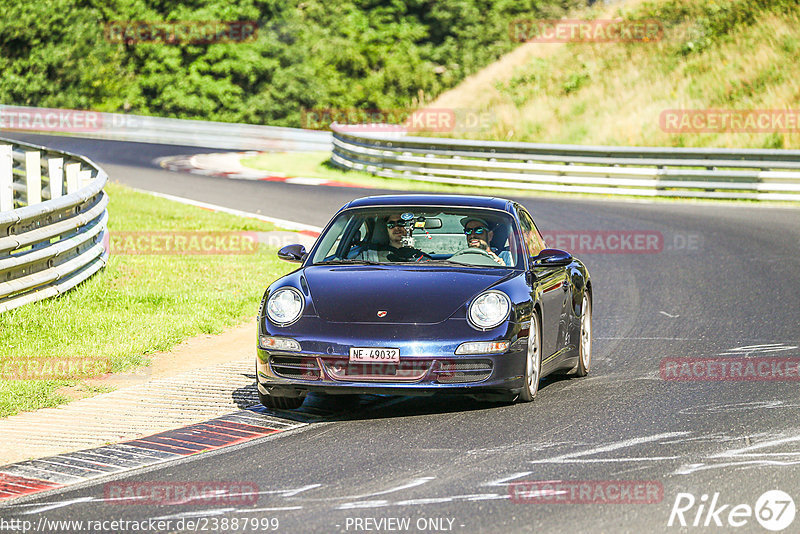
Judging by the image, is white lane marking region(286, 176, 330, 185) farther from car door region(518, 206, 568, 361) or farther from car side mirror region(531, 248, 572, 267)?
car side mirror region(531, 248, 572, 267)

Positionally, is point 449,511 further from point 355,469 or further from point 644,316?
point 644,316

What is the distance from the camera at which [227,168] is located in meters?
33.5

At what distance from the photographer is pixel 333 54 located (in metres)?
65.8

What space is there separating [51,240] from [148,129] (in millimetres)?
34190

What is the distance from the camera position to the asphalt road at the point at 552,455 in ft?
18.3

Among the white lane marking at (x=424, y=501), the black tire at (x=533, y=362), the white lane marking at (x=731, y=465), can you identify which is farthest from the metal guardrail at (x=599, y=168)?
the white lane marking at (x=424, y=501)

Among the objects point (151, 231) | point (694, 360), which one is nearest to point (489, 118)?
point (151, 231)

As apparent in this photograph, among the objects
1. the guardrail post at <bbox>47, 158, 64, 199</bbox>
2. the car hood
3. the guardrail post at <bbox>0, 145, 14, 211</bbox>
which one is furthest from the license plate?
the guardrail post at <bbox>47, 158, 64, 199</bbox>

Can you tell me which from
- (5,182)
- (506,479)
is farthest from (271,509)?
(5,182)

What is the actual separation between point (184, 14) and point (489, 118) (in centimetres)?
2699

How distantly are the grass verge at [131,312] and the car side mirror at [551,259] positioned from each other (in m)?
3.38

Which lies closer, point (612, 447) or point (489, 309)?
point (612, 447)

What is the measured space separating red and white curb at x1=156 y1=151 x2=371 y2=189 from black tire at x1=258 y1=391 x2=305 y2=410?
19.8 m

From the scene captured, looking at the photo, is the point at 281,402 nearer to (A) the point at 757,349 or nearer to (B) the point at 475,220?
(B) the point at 475,220
